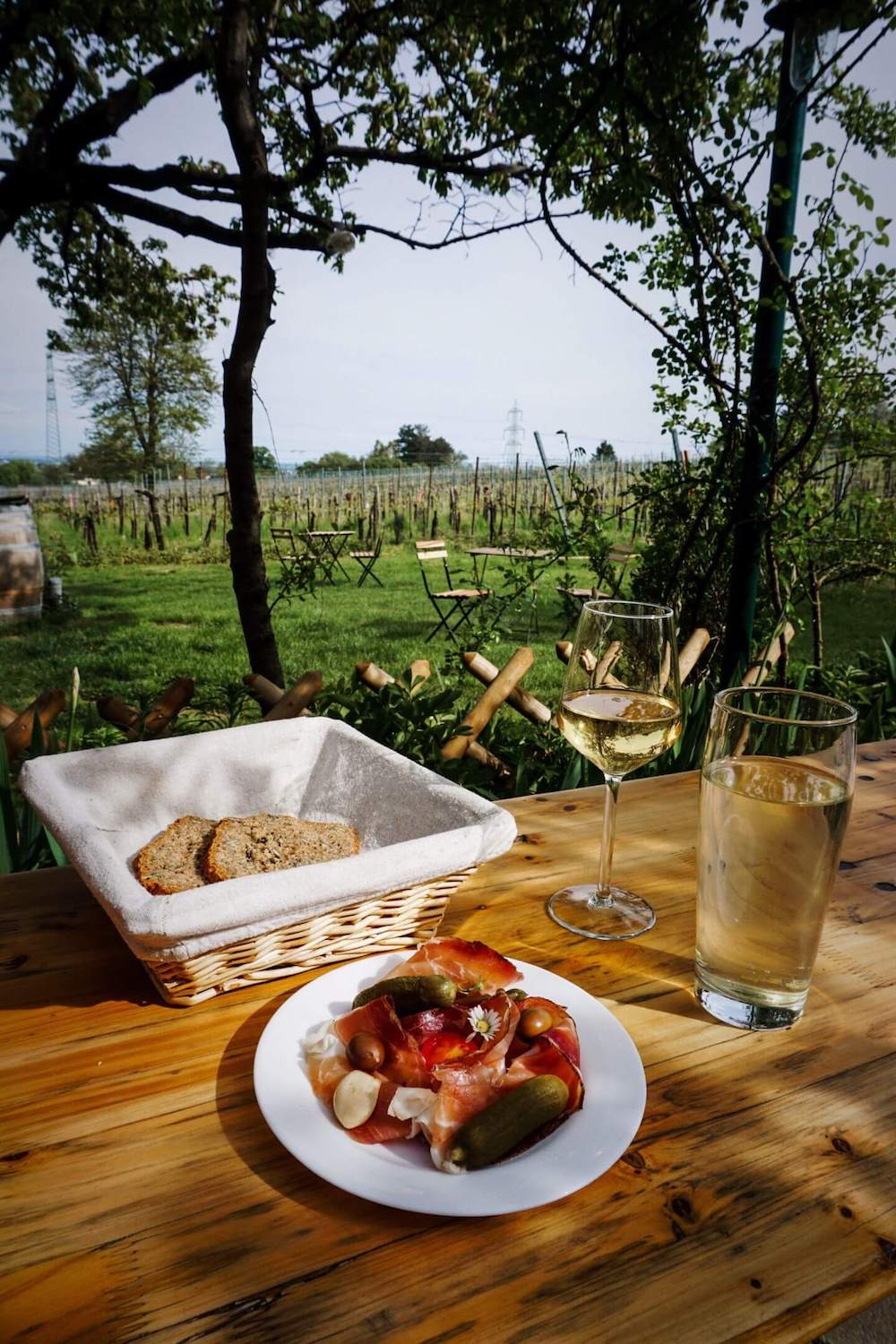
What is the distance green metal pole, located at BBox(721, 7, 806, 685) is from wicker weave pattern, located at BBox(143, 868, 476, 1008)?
1.84m

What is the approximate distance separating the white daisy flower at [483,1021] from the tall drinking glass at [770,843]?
214 mm

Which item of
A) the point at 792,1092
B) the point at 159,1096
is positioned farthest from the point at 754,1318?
the point at 159,1096

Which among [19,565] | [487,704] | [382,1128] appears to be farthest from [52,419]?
[382,1128]

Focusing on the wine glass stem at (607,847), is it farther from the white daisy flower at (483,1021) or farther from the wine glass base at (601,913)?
the white daisy flower at (483,1021)

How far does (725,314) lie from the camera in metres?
2.97

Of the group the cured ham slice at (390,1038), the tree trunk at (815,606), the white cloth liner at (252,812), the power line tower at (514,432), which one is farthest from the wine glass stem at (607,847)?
the power line tower at (514,432)

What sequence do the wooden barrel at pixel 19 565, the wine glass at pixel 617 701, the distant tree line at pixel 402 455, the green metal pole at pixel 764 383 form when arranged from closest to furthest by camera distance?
the wine glass at pixel 617 701
the green metal pole at pixel 764 383
the wooden barrel at pixel 19 565
the distant tree line at pixel 402 455

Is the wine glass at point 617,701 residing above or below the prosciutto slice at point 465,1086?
above

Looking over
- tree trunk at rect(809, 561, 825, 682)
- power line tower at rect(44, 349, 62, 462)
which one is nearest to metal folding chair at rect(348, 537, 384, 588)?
power line tower at rect(44, 349, 62, 462)

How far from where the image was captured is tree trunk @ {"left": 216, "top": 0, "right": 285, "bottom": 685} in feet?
9.89

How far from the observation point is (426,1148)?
21.6 inches

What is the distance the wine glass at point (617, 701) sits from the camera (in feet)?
2.74

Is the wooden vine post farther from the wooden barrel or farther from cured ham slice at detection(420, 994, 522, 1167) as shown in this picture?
the wooden barrel

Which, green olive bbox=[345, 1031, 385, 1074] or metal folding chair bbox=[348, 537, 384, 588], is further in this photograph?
metal folding chair bbox=[348, 537, 384, 588]
